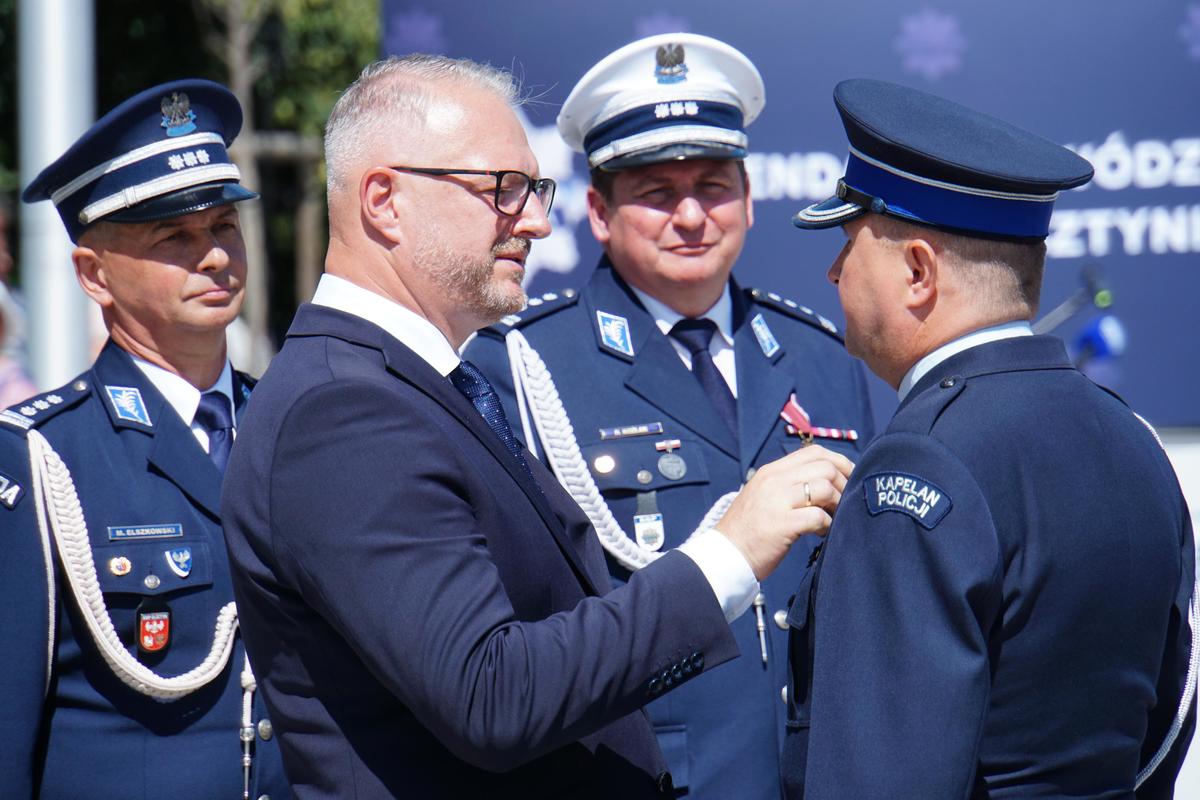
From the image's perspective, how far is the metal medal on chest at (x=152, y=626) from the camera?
2.63m

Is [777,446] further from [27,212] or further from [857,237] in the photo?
[27,212]

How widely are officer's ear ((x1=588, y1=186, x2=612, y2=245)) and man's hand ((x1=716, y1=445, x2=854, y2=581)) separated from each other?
4.85 feet

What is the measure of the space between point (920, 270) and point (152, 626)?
158cm

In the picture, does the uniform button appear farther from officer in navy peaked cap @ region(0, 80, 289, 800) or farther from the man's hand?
the man's hand

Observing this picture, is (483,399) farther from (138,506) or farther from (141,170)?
(141,170)

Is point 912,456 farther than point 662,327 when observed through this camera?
No

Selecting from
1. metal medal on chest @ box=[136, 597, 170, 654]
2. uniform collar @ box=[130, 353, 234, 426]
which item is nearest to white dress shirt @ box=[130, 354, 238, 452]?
uniform collar @ box=[130, 353, 234, 426]

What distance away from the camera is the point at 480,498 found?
1.93 metres

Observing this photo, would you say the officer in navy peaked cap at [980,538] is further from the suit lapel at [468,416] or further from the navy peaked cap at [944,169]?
the suit lapel at [468,416]

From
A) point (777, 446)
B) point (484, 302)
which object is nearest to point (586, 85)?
point (777, 446)

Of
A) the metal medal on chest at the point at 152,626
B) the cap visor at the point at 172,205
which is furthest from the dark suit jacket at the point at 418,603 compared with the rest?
the cap visor at the point at 172,205

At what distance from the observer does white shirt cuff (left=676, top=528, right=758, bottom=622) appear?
1928 mm

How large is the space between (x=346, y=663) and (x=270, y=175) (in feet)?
60.2

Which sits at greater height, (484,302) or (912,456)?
(484,302)
